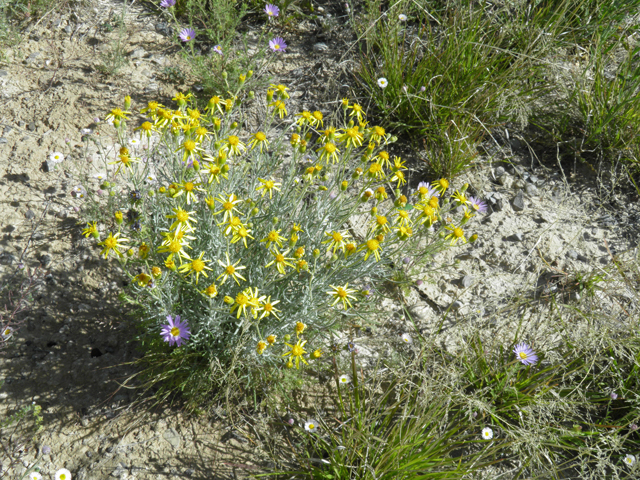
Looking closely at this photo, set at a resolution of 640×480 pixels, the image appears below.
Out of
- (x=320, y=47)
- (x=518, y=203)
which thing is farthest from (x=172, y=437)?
(x=320, y=47)

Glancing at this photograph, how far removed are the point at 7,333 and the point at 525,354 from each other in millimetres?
2959

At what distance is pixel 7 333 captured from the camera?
98.5 inches

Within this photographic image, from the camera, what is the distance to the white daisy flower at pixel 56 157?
3.24 metres

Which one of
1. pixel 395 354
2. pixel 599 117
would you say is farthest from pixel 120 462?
pixel 599 117

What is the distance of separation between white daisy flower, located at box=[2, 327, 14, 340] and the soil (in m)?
0.08

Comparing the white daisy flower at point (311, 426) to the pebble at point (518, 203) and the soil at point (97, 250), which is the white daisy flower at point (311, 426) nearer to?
the soil at point (97, 250)

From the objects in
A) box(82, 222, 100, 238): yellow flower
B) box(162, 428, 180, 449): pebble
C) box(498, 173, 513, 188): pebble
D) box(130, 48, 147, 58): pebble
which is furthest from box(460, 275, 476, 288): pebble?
box(130, 48, 147, 58): pebble

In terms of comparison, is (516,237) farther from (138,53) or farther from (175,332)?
(138,53)

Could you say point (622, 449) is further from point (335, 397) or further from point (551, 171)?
point (551, 171)

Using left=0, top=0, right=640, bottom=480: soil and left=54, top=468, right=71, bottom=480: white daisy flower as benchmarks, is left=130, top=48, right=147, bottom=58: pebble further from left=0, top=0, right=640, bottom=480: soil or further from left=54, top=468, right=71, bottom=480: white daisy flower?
left=54, top=468, right=71, bottom=480: white daisy flower

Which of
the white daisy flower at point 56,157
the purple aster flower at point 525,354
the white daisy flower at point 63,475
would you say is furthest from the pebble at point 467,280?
the white daisy flower at point 56,157

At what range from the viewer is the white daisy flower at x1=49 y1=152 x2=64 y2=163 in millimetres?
3244

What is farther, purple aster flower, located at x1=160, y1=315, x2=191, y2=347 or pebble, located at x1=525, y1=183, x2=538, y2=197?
pebble, located at x1=525, y1=183, x2=538, y2=197

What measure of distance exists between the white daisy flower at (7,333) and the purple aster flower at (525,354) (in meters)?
2.84
